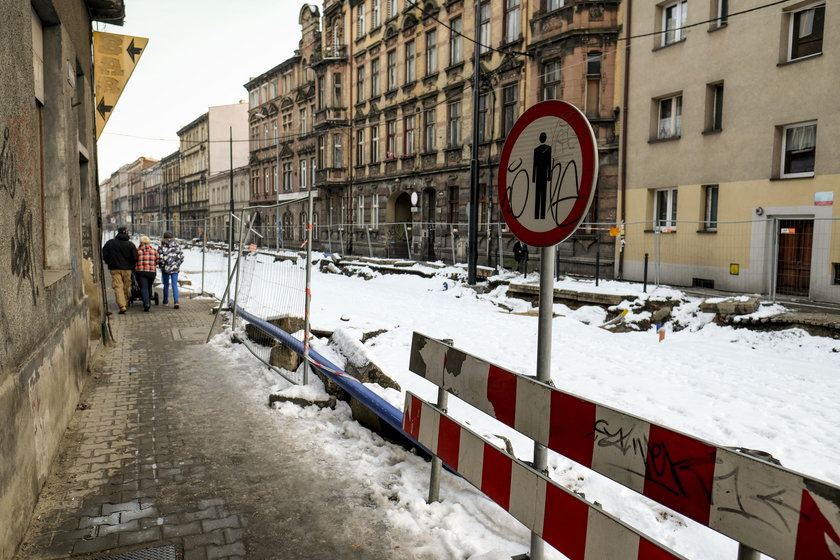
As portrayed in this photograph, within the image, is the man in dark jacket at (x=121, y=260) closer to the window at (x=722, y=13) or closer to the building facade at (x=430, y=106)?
the building facade at (x=430, y=106)

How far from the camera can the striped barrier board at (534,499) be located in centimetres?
234

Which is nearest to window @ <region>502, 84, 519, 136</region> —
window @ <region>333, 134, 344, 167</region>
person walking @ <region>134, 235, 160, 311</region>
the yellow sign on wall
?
window @ <region>333, 134, 344, 167</region>

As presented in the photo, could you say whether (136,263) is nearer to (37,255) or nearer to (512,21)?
(37,255)

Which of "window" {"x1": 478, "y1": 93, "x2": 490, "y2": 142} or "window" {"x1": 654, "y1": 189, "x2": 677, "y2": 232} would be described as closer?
"window" {"x1": 654, "y1": 189, "x2": 677, "y2": 232}

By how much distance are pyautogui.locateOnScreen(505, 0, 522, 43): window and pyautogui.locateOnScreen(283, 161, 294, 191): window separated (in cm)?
→ 2494

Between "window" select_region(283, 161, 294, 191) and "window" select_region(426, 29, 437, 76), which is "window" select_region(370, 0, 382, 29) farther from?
"window" select_region(283, 161, 294, 191)

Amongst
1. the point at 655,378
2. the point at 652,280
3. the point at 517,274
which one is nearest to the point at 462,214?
the point at 517,274

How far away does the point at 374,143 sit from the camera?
1300 inches

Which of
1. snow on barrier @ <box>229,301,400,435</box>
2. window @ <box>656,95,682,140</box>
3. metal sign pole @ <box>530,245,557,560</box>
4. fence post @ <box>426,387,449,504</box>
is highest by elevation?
window @ <box>656,95,682,140</box>

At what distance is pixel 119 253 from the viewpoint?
13.2 metres

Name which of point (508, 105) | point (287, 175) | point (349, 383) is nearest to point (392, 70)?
point (508, 105)

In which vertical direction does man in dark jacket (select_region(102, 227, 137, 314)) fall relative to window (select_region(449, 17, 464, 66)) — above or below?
below

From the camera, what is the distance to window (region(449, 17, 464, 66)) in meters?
26.1

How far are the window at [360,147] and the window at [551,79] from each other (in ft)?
47.2
